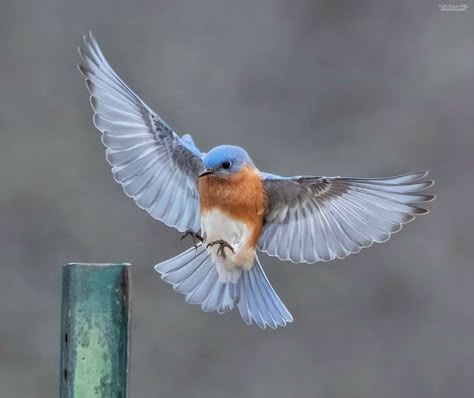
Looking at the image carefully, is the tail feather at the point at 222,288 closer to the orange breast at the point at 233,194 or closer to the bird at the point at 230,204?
the bird at the point at 230,204

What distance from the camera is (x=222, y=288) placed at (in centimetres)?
286

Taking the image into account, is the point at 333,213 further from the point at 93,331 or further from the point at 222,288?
the point at 93,331

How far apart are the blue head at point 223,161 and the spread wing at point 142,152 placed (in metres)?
0.21

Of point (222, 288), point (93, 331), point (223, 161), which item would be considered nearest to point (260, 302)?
point (222, 288)

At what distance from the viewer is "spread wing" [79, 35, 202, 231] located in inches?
108

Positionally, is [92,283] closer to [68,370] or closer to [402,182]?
[68,370]

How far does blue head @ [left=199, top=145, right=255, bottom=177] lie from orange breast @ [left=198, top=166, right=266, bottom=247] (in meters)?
0.02

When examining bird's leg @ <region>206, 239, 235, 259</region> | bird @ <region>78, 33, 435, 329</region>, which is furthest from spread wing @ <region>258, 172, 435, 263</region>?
bird's leg @ <region>206, 239, 235, 259</region>

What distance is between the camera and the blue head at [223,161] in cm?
258

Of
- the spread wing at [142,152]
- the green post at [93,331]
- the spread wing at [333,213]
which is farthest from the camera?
the spread wing at [142,152]

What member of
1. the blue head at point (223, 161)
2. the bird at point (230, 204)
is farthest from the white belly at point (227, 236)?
the blue head at point (223, 161)

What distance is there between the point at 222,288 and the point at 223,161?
436 millimetres

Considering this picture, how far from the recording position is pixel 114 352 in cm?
186

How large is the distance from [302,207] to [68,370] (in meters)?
1.05
